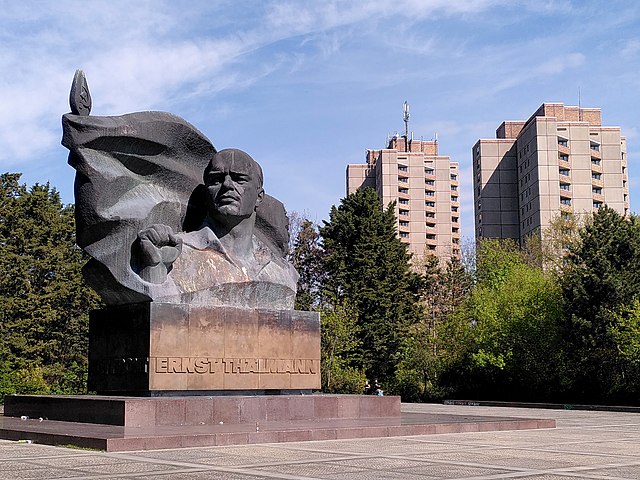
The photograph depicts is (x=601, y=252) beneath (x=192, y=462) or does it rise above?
above

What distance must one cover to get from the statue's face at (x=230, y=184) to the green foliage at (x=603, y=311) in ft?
65.5

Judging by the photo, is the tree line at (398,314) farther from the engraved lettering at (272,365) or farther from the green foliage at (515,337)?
the engraved lettering at (272,365)

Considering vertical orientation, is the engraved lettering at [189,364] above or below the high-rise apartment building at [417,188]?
below

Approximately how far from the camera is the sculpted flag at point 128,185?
15.6 metres

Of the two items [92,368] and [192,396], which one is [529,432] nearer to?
[192,396]

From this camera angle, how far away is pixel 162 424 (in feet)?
45.2

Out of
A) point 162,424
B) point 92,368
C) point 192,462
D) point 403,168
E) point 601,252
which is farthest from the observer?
point 403,168

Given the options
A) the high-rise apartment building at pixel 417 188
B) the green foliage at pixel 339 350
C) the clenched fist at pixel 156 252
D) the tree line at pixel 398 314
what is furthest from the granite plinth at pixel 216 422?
the high-rise apartment building at pixel 417 188

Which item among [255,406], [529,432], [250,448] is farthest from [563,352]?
[250,448]

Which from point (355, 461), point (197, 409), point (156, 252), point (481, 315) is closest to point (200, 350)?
point (197, 409)

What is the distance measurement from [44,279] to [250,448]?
3301 cm

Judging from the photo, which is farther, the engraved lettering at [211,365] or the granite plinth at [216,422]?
the engraved lettering at [211,365]

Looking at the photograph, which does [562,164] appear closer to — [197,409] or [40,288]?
[40,288]

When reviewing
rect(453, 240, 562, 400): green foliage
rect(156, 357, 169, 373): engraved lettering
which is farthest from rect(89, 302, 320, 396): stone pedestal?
rect(453, 240, 562, 400): green foliage
